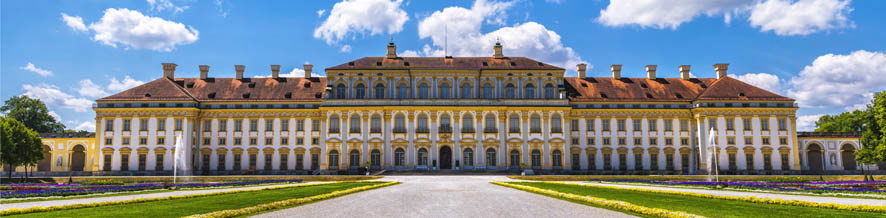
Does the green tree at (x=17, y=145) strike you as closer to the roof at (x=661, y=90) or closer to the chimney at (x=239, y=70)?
the chimney at (x=239, y=70)

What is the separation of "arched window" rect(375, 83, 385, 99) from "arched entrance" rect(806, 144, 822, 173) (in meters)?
39.1

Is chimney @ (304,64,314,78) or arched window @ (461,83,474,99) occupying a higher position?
chimney @ (304,64,314,78)

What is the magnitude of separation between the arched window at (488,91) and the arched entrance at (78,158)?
36.9m

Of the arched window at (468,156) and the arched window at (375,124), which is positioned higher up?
the arched window at (375,124)

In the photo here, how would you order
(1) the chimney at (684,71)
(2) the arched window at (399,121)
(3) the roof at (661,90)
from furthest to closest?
(1) the chimney at (684,71) → (3) the roof at (661,90) → (2) the arched window at (399,121)

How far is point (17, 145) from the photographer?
1756 inches

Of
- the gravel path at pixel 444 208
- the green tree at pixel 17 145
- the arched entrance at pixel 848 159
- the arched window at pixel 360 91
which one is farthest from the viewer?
the arched entrance at pixel 848 159

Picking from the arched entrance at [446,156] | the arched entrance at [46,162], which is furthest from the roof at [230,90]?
the arched entrance at [446,156]

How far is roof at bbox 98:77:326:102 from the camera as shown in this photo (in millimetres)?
54969

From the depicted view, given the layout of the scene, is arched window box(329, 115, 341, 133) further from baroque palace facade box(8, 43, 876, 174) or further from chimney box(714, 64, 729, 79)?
chimney box(714, 64, 729, 79)

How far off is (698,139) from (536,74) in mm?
15504

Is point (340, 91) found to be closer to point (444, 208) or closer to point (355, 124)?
point (355, 124)

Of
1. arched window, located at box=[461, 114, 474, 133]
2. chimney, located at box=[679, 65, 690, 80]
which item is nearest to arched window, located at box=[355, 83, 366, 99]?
arched window, located at box=[461, 114, 474, 133]

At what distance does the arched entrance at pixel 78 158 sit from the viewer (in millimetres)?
57531
